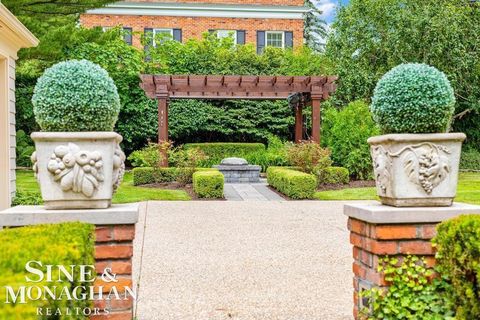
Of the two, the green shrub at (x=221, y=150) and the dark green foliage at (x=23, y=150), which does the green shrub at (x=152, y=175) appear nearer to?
the dark green foliage at (x=23, y=150)

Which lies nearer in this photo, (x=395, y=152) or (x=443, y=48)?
(x=395, y=152)

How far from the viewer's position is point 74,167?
3020mm

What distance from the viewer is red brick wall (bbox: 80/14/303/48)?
25.7 meters

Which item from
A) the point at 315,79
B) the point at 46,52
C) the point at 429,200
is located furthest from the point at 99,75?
the point at 315,79

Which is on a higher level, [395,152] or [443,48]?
[443,48]

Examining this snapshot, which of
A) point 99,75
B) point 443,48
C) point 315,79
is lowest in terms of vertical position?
point 99,75

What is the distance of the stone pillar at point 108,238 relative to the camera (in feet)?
9.86

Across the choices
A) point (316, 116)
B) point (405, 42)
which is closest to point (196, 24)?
point (405, 42)

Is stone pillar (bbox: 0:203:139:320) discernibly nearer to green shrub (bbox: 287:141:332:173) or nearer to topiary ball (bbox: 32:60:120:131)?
topiary ball (bbox: 32:60:120:131)

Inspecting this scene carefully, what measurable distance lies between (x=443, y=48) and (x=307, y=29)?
17740 mm

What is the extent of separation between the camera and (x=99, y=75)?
124 inches

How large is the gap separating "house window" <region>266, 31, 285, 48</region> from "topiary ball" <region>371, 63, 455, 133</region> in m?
23.5

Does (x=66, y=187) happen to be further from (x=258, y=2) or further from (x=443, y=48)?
(x=258, y=2)

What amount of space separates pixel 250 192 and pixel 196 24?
1510 cm
